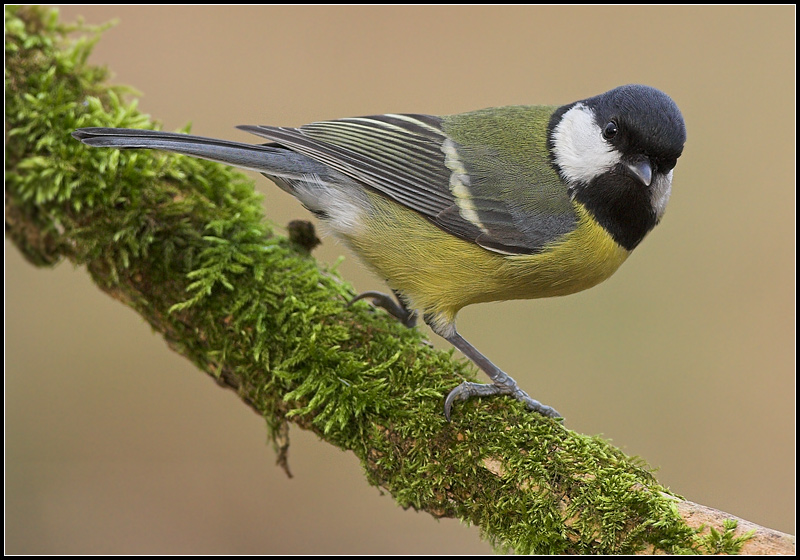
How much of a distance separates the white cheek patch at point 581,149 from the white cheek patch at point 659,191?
0.60 feet

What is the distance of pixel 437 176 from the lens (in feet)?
9.31

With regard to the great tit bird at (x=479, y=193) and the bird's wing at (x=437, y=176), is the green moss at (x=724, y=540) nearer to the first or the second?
the great tit bird at (x=479, y=193)

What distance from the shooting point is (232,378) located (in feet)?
9.23

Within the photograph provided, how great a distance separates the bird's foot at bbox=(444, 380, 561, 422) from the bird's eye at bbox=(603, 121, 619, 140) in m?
1.03

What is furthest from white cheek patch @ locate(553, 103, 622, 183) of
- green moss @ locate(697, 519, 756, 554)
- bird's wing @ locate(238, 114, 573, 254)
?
green moss @ locate(697, 519, 756, 554)

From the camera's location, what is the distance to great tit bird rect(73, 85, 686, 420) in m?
2.70

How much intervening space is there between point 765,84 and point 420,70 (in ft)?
10.1

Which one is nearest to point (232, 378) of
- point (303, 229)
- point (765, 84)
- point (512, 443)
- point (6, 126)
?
Result: point (303, 229)

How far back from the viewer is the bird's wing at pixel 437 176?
2725mm

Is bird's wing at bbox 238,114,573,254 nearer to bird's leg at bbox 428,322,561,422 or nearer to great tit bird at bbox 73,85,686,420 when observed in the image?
great tit bird at bbox 73,85,686,420

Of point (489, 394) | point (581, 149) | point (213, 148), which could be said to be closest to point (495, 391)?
point (489, 394)

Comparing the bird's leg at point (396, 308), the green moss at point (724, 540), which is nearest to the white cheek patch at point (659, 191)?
the bird's leg at point (396, 308)

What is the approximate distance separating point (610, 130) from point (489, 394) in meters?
1.11

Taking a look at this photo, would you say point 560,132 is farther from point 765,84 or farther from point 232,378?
point 765,84
